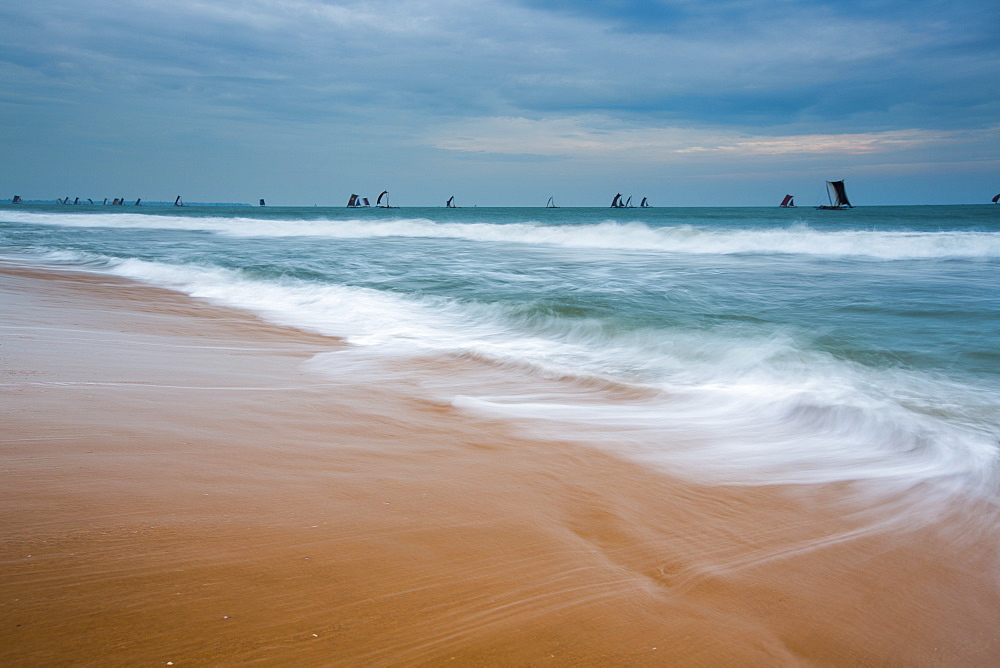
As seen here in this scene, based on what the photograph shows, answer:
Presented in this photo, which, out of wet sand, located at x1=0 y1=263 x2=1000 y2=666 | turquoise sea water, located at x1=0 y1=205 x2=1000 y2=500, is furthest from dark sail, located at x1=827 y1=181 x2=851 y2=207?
wet sand, located at x1=0 y1=263 x2=1000 y2=666

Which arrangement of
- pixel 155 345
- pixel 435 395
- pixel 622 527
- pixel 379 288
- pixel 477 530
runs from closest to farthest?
pixel 477 530 < pixel 622 527 < pixel 435 395 < pixel 155 345 < pixel 379 288

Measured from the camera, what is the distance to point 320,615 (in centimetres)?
154

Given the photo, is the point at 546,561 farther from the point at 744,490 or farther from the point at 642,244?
the point at 642,244

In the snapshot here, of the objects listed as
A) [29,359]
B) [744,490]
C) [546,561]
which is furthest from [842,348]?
[29,359]

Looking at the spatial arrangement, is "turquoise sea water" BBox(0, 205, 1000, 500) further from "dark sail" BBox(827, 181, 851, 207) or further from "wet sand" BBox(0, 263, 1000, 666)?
"dark sail" BBox(827, 181, 851, 207)

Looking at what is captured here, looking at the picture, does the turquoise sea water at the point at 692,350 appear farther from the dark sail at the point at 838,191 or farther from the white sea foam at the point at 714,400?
the dark sail at the point at 838,191

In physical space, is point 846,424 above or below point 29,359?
below

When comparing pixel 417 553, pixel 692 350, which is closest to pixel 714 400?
pixel 692 350

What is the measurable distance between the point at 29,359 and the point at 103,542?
2.80 metres

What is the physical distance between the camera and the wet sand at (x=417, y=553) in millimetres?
1487

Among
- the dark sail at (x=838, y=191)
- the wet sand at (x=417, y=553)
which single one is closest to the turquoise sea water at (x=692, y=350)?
the wet sand at (x=417, y=553)

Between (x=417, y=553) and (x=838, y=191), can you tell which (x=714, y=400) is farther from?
(x=838, y=191)

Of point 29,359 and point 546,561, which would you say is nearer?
point 546,561

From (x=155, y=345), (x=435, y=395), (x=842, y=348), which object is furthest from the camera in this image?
(x=842, y=348)
